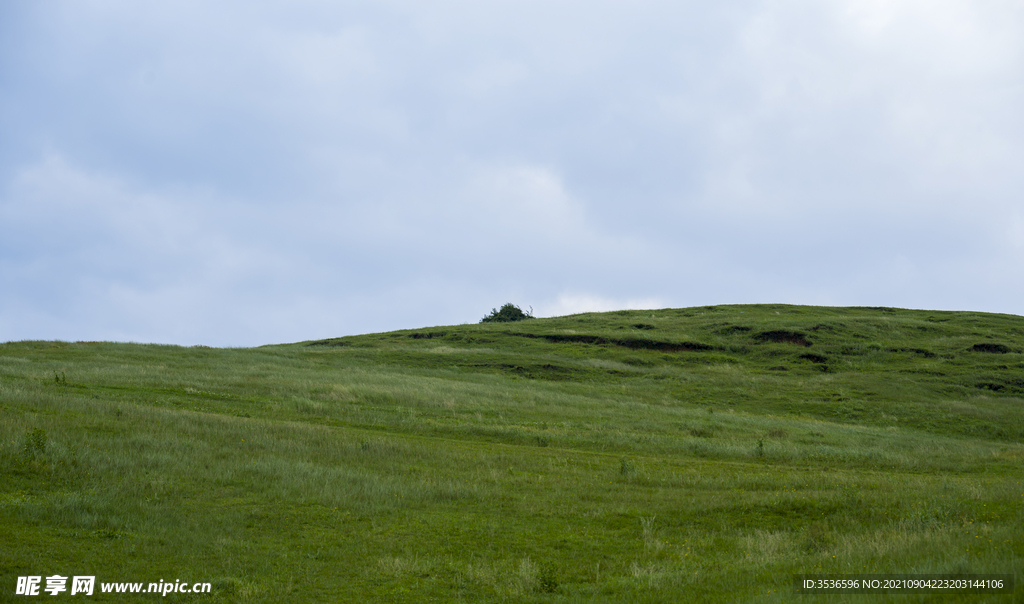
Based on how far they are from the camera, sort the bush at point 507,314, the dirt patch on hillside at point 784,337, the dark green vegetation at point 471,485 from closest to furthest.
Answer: the dark green vegetation at point 471,485, the dirt patch on hillside at point 784,337, the bush at point 507,314

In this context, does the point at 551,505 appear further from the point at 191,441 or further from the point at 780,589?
the point at 191,441

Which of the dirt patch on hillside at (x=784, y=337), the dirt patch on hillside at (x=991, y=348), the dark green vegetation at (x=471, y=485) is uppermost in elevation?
the dirt patch on hillside at (x=784, y=337)

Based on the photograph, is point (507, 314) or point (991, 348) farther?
point (507, 314)

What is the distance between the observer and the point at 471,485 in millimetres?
16672

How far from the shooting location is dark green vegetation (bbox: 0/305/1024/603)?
963 cm

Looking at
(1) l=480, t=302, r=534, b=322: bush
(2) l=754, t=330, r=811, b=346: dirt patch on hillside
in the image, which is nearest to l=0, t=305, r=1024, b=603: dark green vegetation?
(2) l=754, t=330, r=811, b=346: dirt patch on hillside

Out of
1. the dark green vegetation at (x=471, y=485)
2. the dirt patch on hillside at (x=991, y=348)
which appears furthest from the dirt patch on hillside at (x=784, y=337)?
the dark green vegetation at (x=471, y=485)

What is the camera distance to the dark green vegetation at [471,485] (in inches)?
379

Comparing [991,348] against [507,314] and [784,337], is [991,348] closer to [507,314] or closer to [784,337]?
[784,337]

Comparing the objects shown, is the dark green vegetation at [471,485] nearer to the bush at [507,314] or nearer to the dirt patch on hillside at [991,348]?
the dirt patch on hillside at [991,348]

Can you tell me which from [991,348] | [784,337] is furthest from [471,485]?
[991,348]

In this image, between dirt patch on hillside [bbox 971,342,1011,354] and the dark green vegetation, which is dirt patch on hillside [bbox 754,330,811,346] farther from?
the dark green vegetation

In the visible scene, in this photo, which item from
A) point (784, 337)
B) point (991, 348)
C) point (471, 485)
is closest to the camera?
point (471, 485)

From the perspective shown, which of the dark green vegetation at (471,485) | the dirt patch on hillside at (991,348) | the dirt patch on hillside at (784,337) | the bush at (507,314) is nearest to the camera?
the dark green vegetation at (471,485)
